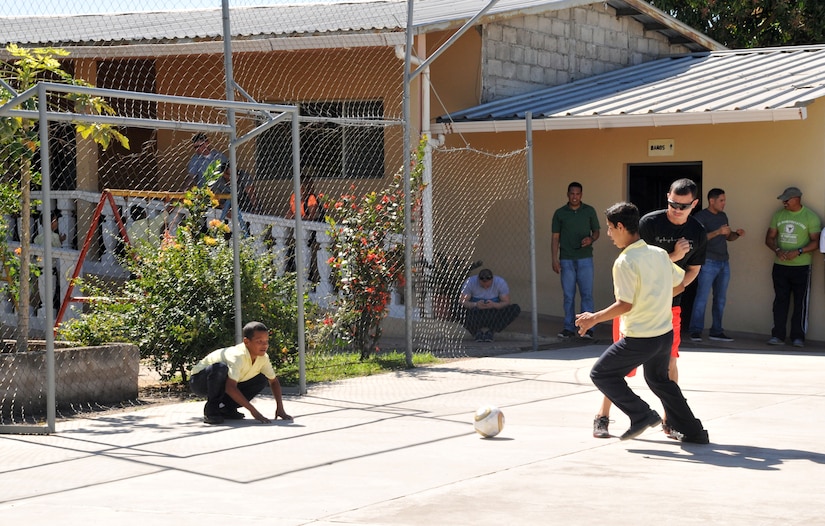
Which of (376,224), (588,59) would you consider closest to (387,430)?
(376,224)

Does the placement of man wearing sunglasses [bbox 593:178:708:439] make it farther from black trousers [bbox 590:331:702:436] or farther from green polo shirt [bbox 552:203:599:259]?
green polo shirt [bbox 552:203:599:259]

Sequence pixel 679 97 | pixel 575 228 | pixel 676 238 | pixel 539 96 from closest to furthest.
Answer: pixel 676 238
pixel 575 228
pixel 679 97
pixel 539 96

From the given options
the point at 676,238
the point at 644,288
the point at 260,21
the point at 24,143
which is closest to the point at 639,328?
the point at 644,288

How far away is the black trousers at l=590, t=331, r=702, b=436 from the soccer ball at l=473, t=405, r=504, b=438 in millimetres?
703

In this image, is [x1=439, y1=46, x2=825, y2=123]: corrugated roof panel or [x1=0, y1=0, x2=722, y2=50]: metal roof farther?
[x1=0, y1=0, x2=722, y2=50]: metal roof

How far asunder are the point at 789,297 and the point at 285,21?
733cm

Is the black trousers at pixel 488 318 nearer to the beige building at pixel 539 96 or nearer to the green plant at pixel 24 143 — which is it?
the beige building at pixel 539 96

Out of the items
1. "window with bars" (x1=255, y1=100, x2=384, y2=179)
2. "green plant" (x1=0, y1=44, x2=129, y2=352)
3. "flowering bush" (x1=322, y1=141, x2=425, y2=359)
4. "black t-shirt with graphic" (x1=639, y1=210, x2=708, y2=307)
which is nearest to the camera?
"black t-shirt with graphic" (x1=639, y1=210, x2=708, y2=307)

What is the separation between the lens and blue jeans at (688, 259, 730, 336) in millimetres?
14164

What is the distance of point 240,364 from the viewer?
8.48 meters

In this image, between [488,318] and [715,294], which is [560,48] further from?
[488,318]

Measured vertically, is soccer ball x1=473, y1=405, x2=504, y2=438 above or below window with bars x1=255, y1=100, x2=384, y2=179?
below

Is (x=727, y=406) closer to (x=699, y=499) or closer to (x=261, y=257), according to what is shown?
(x=699, y=499)

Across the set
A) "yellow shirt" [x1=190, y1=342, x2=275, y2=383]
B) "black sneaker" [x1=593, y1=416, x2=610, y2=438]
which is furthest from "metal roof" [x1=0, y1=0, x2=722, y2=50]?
"black sneaker" [x1=593, y1=416, x2=610, y2=438]
